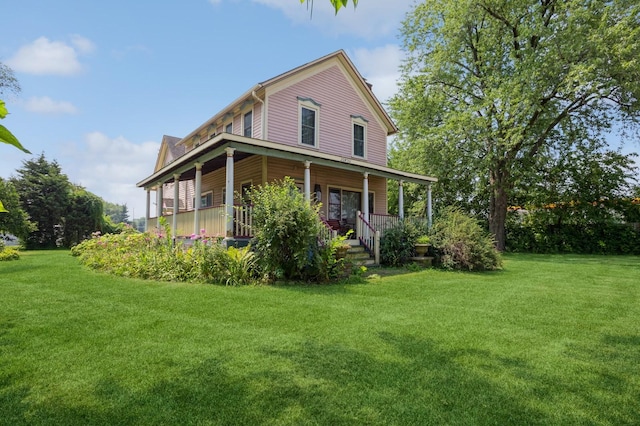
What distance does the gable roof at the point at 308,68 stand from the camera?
12086 millimetres

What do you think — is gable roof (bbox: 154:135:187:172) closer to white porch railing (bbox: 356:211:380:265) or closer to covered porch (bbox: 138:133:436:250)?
covered porch (bbox: 138:133:436:250)

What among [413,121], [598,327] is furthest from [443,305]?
[413,121]

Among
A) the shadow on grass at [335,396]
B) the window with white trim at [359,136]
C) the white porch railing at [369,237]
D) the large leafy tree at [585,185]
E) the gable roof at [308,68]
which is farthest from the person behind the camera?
the large leafy tree at [585,185]

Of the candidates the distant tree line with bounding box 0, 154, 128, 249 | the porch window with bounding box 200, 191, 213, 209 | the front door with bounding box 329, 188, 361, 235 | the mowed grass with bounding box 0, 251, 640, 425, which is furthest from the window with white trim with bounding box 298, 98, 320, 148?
the distant tree line with bounding box 0, 154, 128, 249

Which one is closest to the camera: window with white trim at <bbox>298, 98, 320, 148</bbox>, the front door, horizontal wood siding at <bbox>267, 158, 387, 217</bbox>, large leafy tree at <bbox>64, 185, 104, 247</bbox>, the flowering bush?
the flowering bush

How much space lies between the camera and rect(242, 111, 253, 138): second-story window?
13203 mm

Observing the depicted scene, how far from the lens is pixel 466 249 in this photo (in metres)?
10.0

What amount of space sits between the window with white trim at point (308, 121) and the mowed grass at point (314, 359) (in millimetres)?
8391

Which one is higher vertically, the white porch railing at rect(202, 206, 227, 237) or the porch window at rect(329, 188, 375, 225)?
the porch window at rect(329, 188, 375, 225)

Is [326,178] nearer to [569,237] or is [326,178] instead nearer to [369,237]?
[369,237]

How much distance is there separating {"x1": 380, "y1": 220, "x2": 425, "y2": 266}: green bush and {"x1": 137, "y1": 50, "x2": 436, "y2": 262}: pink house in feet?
2.10

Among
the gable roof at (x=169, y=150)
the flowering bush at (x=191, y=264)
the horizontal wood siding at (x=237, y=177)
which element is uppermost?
the gable roof at (x=169, y=150)

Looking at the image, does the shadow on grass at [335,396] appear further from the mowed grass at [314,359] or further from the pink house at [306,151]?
the pink house at [306,151]

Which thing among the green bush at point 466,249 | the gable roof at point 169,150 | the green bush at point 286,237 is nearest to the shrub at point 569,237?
the green bush at point 466,249
